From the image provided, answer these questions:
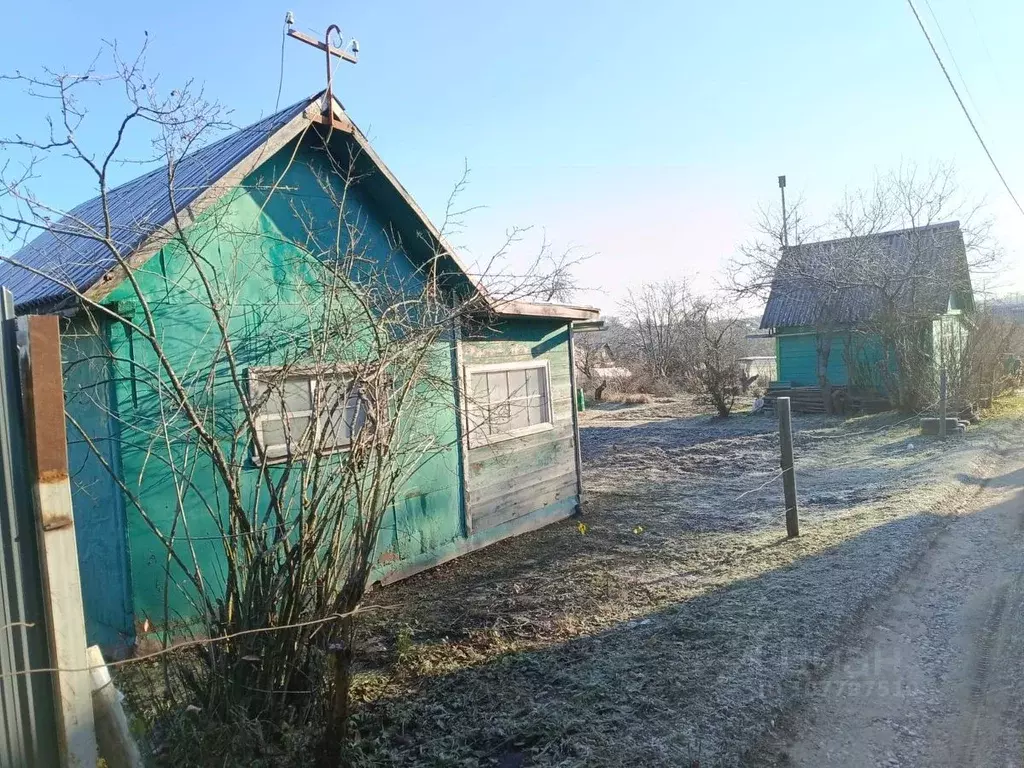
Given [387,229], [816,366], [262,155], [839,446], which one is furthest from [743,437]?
[262,155]

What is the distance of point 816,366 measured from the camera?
877 inches

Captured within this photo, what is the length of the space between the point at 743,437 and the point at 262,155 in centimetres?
1340

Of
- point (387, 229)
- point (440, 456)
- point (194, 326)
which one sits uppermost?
point (387, 229)

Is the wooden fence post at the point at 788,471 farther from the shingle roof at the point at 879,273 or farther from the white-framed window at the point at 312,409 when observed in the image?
the shingle roof at the point at 879,273

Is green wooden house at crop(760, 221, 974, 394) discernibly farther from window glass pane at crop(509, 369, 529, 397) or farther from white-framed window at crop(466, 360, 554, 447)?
window glass pane at crop(509, 369, 529, 397)

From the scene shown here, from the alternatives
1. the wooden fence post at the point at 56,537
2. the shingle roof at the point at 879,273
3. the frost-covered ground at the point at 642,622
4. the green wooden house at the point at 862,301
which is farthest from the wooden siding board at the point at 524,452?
the shingle roof at the point at 879,273

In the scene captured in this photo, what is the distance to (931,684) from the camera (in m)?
4.20

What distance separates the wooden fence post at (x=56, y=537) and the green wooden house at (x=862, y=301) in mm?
17830

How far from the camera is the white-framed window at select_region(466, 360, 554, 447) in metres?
7.92

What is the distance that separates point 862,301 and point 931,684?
18.1 metres

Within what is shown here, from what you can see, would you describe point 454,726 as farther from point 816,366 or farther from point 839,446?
point 816,366

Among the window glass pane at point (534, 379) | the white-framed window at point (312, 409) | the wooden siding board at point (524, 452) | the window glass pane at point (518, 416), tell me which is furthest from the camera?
the window glass pane at point (534, 379)

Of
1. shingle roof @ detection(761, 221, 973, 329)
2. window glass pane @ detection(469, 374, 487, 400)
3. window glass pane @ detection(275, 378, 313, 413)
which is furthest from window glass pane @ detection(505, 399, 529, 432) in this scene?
shingle roof @ detection(761, 221, 973, 329)

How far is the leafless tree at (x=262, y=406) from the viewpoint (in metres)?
3.46
